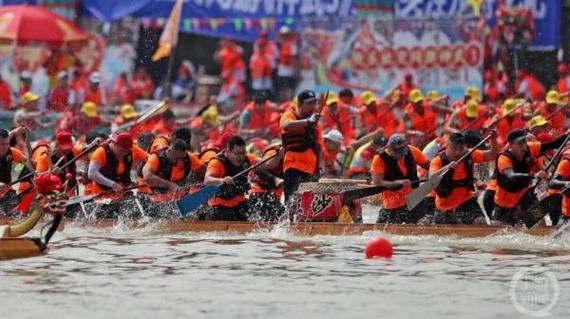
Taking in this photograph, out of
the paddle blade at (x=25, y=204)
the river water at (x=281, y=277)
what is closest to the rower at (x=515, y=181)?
the river water at (x=281, y=277)

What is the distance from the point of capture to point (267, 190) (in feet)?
55.1

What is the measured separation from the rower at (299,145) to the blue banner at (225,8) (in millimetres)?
10216

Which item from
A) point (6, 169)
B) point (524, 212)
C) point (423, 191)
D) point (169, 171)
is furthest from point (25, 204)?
point (524, 212)

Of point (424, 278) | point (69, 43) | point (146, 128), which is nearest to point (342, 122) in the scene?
point (146, 128)

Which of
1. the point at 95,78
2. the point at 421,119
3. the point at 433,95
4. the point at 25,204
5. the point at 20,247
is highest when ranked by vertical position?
the point at 95,78

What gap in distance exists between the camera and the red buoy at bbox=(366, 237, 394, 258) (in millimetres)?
14203

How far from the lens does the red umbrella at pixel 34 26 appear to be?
86.9 ft

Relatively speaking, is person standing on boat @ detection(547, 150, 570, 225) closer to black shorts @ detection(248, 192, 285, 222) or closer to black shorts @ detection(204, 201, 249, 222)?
black shorts @ detection(248, 192, 285, 222)

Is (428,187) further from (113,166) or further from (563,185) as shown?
(113,166)

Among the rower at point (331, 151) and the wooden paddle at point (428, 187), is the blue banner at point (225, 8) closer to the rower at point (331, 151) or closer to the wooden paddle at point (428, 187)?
the rower at point (331, 151)

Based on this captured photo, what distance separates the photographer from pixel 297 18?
26.7 meters

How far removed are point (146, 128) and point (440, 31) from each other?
Result: 16.4 ft

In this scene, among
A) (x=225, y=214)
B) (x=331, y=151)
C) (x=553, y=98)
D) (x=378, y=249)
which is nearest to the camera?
(x=378, y=249)

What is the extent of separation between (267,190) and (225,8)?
10.6m
